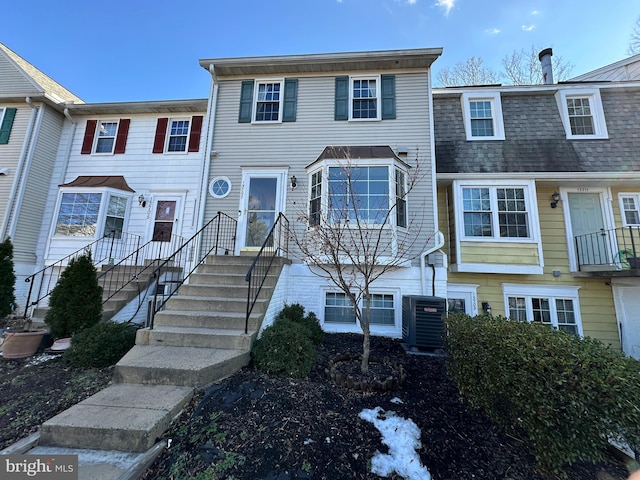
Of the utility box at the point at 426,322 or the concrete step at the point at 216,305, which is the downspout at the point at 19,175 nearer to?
the concrete step at the point at 216,305

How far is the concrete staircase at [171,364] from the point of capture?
235 centimetres

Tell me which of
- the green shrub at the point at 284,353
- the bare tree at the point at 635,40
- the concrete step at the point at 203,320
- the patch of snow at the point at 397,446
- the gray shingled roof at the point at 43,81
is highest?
the bare tree at the point at 635,40

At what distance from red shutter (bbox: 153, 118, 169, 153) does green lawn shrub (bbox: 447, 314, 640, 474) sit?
10302 mm

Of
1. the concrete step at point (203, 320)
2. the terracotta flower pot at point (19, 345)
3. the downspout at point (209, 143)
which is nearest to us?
the concrete step at point (203, 320)

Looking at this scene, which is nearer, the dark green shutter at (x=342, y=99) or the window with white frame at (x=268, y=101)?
the dark green shutter at (x=342, y=99)

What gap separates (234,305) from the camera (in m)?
4.57

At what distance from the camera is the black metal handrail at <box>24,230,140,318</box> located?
7.61m

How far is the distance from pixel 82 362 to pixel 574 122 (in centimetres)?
1259

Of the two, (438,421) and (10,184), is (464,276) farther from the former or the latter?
(10,184)

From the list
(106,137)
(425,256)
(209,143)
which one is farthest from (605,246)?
(106,137)

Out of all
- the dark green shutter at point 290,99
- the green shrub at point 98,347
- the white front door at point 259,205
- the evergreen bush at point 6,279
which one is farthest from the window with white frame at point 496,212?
the evergreen bush at point 6,279

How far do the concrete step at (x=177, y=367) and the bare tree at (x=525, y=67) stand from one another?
61.3ft

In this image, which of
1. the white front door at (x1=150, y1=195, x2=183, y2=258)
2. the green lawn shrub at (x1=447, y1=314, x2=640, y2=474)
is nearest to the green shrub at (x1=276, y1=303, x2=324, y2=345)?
the green lawn shrub at (x1=447, y1=314, x2=640, y2=474)

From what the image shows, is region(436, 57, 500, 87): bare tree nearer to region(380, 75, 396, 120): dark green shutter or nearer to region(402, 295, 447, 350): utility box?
region(380, 75, 396, 120): dark green shutter
